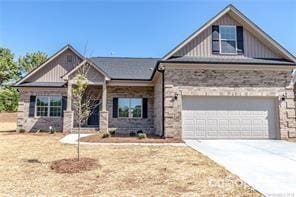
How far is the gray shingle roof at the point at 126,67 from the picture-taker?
18642mm

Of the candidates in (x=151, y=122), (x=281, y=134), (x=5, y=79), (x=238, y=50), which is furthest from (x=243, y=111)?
(x=5, y=79)

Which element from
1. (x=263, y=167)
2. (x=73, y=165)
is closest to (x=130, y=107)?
(x=73, y=165)

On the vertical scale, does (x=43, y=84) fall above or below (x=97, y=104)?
above

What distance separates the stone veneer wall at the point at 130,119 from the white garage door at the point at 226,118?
4.86 metres

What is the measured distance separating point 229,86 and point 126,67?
9.61 meters

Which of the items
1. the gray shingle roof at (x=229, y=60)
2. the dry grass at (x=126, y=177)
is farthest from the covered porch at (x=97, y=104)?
the dry grass at (x=126, y=177)

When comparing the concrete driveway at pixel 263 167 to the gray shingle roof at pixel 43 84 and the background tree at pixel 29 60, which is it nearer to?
the gray shingle roof at pixel 43 84

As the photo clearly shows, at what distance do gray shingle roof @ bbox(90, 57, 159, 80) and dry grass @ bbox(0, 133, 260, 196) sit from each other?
34.5ft

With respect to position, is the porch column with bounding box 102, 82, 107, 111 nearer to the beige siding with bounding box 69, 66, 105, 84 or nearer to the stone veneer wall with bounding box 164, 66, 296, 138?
the beige siding with bounding box 69, 66, 105, 84

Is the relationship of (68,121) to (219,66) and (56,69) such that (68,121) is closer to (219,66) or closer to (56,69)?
(56,69)

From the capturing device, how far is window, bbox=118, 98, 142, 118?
18.2m

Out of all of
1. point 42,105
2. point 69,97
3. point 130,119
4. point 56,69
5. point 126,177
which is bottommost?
point 126,177

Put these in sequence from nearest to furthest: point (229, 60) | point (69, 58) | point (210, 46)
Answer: point (229, 60), point (210, 46), point (69, 58)

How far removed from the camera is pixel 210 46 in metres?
14.1
